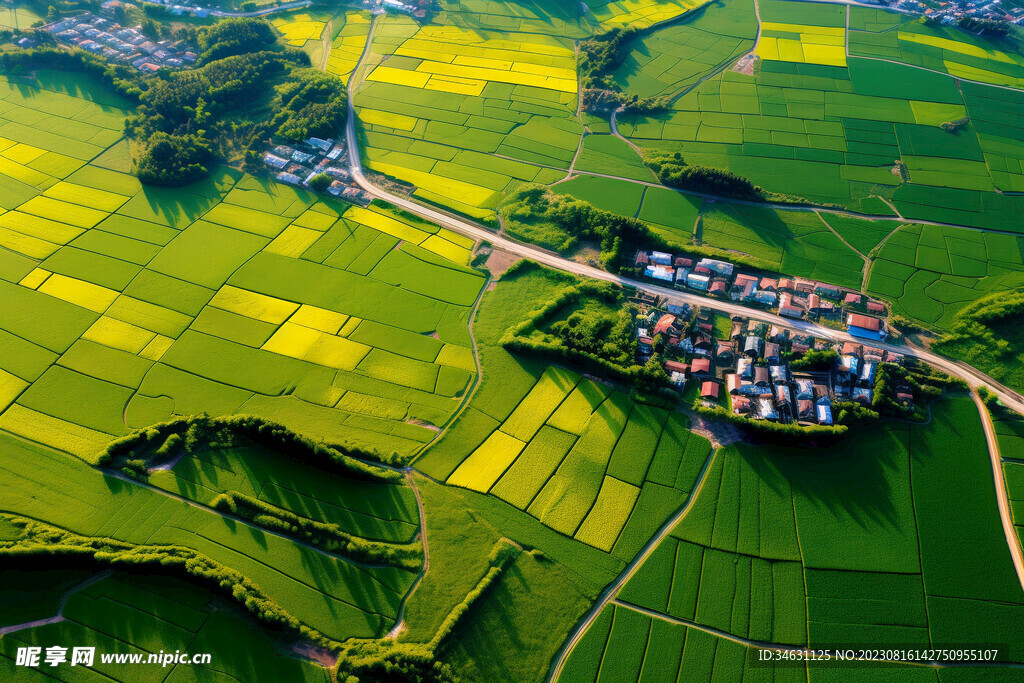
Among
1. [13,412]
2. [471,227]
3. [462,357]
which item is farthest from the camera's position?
[471,227]

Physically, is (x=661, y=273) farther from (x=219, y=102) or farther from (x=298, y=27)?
(x=298, y=27)

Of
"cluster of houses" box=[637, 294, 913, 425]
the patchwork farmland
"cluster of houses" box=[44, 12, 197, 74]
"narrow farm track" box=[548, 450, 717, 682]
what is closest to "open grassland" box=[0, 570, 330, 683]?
the patchwork farmland

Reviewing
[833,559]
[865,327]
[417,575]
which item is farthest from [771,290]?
[417,575]

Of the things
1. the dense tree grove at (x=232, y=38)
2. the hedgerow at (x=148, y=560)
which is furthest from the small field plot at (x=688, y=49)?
the hedgerow at (x=148, y=560)

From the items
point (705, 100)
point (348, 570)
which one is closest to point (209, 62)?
point (705, 100)

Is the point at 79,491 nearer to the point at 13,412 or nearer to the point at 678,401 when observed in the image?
the point at 13,412

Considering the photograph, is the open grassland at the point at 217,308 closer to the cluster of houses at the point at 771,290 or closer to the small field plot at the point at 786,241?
the cluster of houses at the point at 771,290

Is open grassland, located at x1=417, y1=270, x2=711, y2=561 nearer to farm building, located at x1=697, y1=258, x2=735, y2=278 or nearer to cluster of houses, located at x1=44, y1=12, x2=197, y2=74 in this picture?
farm building, located at x1=697, y1=258, x2=735, y2=278
